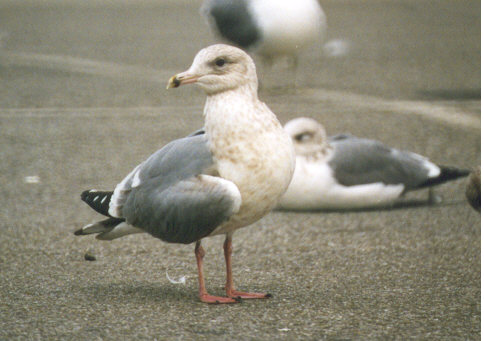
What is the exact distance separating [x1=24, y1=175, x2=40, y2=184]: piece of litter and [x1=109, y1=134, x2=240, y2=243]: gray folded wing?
208cm

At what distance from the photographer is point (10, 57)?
945 centimetres

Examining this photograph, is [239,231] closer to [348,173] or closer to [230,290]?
[348,173]

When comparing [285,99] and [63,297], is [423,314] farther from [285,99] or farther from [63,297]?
[285,99]

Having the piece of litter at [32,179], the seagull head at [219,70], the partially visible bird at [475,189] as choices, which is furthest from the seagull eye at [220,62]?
the piece of litter at [32,179]

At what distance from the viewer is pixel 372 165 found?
4836 millimetres

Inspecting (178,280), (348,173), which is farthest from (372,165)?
→ (178,280)

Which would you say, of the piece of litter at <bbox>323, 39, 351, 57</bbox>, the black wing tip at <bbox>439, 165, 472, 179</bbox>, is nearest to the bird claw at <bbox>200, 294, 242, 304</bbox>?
the black wing tip at <bbox>439, 165, 472, 179</bbox>

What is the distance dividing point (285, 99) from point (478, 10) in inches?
269

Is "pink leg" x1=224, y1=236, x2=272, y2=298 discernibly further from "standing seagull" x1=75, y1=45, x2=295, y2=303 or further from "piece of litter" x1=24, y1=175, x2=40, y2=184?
"piece of litter" x1=24, y1=175, x2=40, y2=184

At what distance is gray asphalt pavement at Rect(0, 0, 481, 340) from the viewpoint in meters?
2.99

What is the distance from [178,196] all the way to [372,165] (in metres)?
1.99

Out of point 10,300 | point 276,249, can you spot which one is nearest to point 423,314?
point 276,249

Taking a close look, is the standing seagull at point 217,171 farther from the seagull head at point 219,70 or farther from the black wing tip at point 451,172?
the black wing tip at point 451,172

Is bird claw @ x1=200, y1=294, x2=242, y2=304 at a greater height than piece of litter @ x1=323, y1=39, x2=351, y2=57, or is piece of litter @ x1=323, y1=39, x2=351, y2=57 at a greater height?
piece of litter @ x1=323, y1=39, x2=351, y2=57
